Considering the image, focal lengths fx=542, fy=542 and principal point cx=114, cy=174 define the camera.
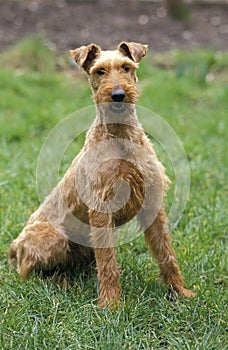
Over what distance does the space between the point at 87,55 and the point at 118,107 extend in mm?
444

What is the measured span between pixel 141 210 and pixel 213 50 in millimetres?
6248

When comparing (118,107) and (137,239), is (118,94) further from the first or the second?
(137,239)

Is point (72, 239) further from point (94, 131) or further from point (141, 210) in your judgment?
point (94, 131)

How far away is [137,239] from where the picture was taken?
4469 millimetres

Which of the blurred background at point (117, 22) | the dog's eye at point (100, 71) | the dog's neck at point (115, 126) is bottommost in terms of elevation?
the blurred background at point (117, 22)

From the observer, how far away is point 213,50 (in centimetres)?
916

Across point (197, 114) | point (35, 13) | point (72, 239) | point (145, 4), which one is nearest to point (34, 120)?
point (197, 114)

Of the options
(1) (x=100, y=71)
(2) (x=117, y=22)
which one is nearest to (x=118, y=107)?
(1) (x=100, y=71)

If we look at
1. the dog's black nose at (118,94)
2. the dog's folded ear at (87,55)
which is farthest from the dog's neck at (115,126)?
the dog's folded ear at (87,55)

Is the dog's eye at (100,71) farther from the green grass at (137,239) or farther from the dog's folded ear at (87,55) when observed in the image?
the green grass at (137,239)

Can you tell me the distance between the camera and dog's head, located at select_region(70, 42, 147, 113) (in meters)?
3.14

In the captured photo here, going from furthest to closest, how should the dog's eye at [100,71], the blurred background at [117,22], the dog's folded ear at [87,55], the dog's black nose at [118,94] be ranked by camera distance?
1. the blurred background at [117,22]
2. the dog's folded ear at [87,55]
3. the dog's eye at [100,71]
4. the dog's black nose at [118,94]

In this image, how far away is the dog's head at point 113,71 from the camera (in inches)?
124

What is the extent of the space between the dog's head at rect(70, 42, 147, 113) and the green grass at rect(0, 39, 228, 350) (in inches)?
50.7
